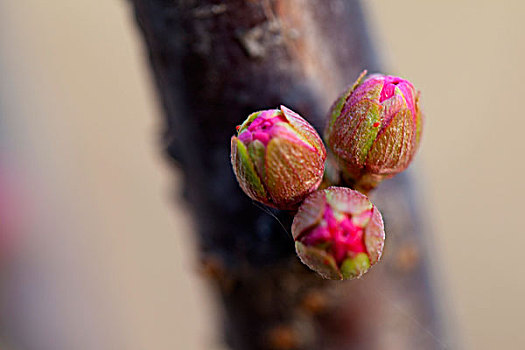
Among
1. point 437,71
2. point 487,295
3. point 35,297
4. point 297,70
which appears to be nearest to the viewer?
point 297,70

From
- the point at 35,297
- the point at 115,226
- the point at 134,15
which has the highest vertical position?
the point at 134,15

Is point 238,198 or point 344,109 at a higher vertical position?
point 344,109

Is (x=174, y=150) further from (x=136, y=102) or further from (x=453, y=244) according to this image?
(x=136, y=102)

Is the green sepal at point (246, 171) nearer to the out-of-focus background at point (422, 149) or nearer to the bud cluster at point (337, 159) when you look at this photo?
the bud cluster at point (337, 159)

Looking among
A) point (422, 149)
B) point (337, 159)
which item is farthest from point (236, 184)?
point (422, 149)

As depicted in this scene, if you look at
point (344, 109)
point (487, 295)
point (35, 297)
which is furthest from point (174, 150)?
point (487, 295)

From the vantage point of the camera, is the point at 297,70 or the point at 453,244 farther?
the point at 453,244

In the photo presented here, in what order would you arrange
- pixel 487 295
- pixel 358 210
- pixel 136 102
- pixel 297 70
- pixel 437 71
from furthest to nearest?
pixel 136 102, pixel 437 71, pixel 487 295, pixel 297 70, pixel 358 210

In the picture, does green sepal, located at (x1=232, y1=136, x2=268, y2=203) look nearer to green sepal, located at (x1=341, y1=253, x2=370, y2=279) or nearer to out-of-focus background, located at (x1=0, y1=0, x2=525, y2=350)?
green sepal, located at (x1=341, y1=253, x2=370, y2=279)
